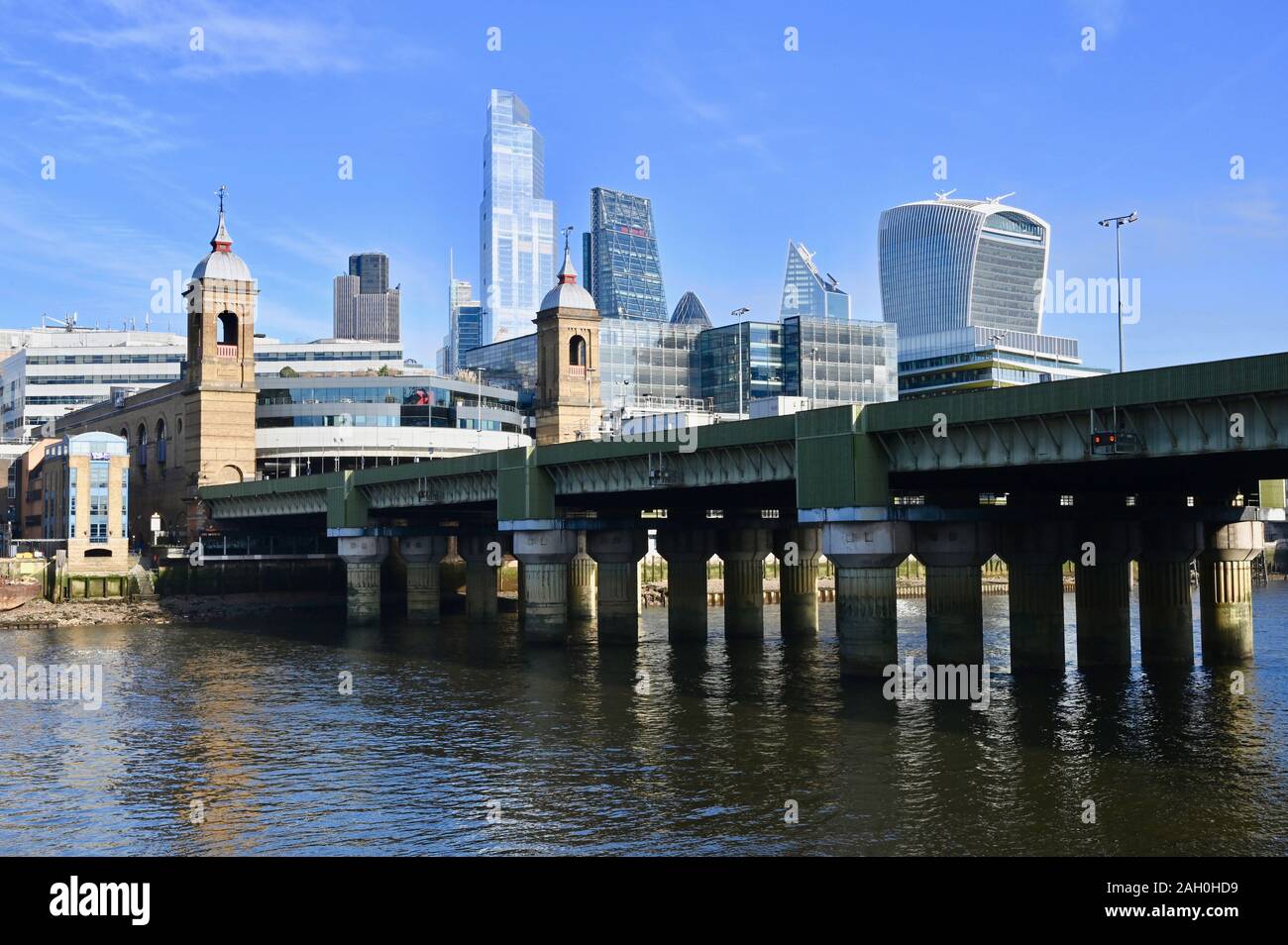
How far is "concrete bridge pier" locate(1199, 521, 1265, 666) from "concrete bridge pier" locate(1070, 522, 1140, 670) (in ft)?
20.3

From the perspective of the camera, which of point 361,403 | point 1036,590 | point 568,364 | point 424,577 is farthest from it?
point 568,364

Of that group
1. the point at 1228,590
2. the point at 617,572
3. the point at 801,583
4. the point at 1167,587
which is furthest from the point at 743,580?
the point at 1228,590

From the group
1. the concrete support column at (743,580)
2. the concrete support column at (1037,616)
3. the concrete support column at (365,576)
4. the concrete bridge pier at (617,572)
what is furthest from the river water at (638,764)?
the concrete support column at (365,576)

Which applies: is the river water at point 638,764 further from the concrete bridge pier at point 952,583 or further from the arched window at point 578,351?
the arched window at point 578,351

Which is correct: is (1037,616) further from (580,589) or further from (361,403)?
(361,403)

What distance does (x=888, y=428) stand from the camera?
55.4m

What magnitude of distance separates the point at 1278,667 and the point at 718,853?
154 ft

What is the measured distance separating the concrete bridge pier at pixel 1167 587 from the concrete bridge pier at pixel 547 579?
34.2 m

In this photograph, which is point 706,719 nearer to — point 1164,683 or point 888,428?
point 888,428

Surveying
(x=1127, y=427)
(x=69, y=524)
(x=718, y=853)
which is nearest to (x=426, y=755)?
(x=718, y=853)

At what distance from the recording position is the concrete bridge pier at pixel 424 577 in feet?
339

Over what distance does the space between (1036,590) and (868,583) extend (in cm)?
1146

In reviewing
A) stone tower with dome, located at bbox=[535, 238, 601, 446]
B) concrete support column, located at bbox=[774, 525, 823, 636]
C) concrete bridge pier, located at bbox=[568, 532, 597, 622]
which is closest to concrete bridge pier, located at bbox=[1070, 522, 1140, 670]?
concrete support column, located at bbox=[774, 525, 823, 636]

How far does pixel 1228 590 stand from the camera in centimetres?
7012
